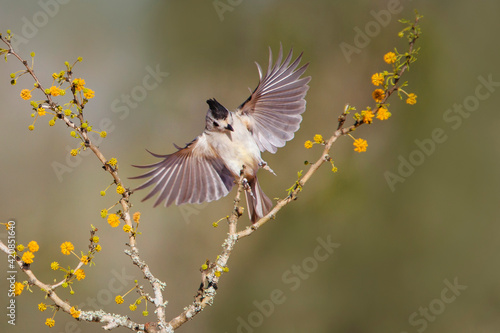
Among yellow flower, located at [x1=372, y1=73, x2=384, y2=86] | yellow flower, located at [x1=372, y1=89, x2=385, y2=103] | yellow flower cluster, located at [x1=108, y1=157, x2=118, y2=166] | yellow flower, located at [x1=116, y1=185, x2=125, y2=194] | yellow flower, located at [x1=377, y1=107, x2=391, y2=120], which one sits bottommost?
yellow flower, located at [x1=116, y1=185, x2=125, y2=194]

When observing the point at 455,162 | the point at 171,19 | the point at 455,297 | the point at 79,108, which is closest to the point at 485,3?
the point at 455,162

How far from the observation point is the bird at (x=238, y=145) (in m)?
2.98

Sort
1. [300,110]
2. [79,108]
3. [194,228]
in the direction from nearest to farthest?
[79,108]
[300,110]
[194,228]

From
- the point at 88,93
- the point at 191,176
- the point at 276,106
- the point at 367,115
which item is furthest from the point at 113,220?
the point at 276,106

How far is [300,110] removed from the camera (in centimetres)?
296

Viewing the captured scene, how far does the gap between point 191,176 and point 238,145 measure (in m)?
0.32

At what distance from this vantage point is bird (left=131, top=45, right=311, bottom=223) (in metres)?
2.98

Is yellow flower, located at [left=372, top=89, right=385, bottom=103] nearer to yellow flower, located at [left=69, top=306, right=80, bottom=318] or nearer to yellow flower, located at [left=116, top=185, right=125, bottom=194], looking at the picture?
yellow flower, located at [left=116, top=185, right=125, bottom=194]

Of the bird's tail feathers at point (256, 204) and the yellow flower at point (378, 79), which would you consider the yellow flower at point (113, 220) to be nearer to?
the yellow flower at point (378, 79)

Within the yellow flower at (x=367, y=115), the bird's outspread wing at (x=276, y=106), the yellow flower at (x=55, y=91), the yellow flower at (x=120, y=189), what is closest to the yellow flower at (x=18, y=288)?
the yellow flower at (x=120, y=189)

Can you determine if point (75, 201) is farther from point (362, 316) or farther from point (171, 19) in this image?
point (362, 316)

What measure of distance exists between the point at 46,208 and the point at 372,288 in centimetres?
418

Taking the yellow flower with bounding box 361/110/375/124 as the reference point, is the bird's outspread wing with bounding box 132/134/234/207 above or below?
below

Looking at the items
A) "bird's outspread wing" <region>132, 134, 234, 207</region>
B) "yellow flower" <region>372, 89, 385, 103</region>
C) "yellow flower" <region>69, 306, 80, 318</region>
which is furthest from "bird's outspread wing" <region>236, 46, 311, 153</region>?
"yellow flower" <region>69, 306, 80, 318</region>
